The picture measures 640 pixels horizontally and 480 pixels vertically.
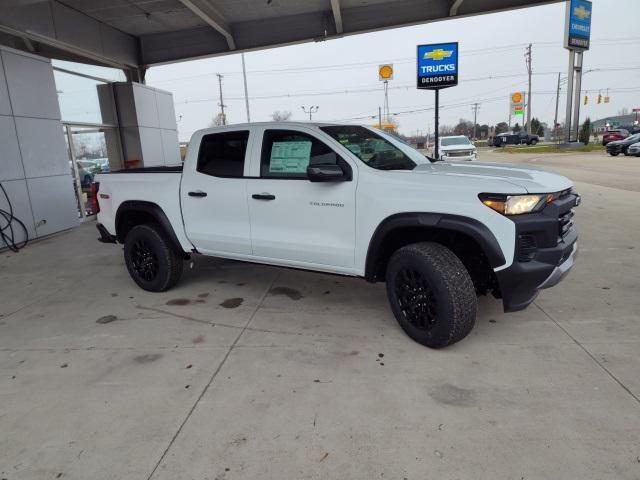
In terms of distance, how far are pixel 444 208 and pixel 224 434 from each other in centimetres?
213

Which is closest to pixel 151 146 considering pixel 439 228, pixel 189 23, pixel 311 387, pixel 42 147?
pixel 189 23

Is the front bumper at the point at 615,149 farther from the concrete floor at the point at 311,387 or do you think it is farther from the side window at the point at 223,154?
the side window at the point at 223,154

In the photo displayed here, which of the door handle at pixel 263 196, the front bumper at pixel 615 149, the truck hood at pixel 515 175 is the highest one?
the truck hood at pixel 515 175

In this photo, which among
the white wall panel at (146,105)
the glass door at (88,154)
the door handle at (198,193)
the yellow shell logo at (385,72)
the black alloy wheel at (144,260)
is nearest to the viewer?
the door handle at (198,193)

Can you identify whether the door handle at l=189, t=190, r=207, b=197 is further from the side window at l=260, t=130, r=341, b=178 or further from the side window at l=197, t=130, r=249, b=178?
the side window at l=260, t=130, r=341, b=178

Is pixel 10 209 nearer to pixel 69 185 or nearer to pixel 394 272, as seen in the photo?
pixel 69 185

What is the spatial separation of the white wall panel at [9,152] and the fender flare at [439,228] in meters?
7.55

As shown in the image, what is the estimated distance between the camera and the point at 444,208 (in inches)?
129

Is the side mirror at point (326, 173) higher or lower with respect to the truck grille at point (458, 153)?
higher

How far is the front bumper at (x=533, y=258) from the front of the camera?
3064mm

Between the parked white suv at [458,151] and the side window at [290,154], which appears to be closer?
the side window at [290,154]

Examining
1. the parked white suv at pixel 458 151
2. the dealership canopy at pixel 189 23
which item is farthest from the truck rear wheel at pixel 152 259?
the parked white suv at pixel 458 151

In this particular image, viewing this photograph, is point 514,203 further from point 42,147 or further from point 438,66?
point 42,147

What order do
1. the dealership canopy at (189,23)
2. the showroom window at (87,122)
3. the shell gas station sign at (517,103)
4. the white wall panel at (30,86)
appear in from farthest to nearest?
the shell gas station sign at (517,103) → the showroom window at (87,122) → the dealership canopy at (189,23) → the white wall panel at (30,86)
